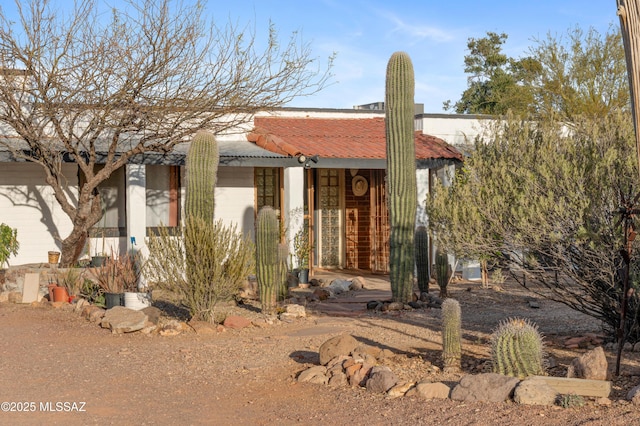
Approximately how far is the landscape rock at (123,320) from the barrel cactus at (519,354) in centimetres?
521

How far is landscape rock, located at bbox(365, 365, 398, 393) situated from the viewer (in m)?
7.49

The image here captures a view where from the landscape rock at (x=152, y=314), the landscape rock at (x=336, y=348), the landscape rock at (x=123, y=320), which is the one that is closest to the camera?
the landscape rock at (x=336, y=348)

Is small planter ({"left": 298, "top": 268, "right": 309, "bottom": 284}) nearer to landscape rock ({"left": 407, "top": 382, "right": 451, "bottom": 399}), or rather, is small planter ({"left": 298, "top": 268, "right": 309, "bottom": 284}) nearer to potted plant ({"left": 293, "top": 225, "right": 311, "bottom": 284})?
potted plant ({"left": 293, "top": 225, "right": 311, "bottom": 284})

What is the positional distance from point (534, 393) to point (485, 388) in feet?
1.24

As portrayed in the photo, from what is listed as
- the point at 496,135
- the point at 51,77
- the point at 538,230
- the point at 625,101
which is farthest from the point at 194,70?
the point at 625,101

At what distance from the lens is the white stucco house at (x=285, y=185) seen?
1577cm

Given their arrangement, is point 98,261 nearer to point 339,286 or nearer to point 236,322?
point 339,286

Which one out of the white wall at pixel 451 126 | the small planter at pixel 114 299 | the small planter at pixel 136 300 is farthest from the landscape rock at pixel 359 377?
the white wall at pixel 451 126

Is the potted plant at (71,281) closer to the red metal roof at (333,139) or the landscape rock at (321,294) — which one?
the landscape rock at (321,294)

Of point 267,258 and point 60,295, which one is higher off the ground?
point 267,258

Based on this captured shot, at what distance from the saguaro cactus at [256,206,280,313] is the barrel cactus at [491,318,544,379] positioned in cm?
536

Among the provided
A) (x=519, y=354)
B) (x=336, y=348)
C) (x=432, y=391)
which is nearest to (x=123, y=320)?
(x=336, y=348)

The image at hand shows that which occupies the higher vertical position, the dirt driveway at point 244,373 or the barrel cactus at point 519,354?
the barrel cactus at point 519,354

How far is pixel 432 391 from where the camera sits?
7.23 meters
